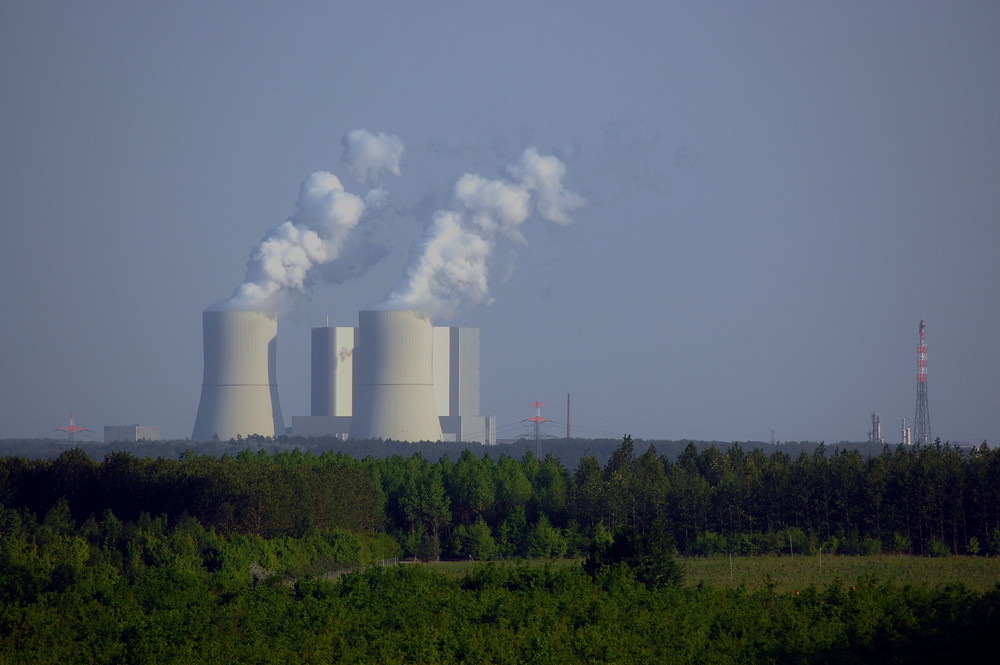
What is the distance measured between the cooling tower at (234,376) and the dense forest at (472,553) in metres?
11.4

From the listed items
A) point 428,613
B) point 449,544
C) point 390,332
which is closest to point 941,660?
point 428,613

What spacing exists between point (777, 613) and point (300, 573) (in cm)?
1479

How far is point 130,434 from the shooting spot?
92000 millimetres

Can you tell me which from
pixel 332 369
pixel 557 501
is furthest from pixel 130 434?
pixel 557 501

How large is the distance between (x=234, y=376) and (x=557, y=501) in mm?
21527

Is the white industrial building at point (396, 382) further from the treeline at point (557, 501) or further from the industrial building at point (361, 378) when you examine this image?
the treeline at point (557, 501)

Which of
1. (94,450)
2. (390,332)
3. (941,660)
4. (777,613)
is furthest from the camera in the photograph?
(94,450)

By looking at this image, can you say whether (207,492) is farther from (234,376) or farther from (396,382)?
(234,376)

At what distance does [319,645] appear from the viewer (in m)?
18.8

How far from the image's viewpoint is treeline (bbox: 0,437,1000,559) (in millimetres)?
38594

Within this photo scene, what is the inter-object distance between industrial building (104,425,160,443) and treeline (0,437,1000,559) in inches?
1900

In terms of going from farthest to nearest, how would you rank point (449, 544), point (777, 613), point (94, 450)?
point (94, 450), point (449, 544), point (777, 613)

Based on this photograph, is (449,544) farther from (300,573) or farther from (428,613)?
(428,613)

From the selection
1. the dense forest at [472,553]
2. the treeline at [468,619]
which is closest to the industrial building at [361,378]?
the dense forest at [472,553]
